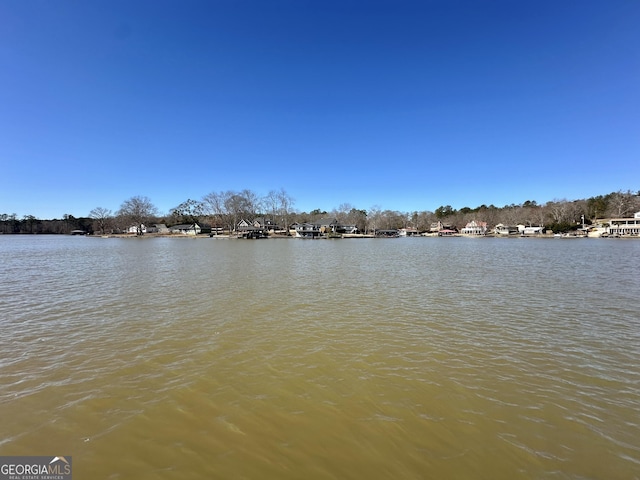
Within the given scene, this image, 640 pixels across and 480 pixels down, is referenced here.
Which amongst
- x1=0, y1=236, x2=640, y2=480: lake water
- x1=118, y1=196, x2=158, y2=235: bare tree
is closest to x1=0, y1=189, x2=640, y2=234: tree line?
x1=118, y1=196, x2=158, y2=235: bare tree

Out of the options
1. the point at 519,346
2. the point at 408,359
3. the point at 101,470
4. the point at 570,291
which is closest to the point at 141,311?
the point at 101,470

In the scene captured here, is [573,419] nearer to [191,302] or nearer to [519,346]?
[519,346]

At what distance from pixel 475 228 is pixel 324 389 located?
136241 millimetres

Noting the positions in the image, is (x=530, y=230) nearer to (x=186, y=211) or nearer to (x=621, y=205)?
(x=621, y=205)

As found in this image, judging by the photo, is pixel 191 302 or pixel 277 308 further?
pixel 191 302

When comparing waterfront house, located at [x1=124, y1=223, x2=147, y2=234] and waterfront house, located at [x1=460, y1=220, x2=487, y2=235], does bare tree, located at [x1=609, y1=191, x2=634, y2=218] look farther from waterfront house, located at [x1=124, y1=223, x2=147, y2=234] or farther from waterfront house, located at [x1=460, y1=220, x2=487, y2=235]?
waterfront house, located at [x1=124, y1=223, x2=147, y2=234]

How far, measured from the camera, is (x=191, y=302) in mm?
11531

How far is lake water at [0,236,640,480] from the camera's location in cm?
361

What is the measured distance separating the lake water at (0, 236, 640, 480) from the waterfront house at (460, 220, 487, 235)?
126 m

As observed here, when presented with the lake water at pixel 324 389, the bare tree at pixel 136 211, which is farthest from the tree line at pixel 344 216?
the lake water at pixel 324 389

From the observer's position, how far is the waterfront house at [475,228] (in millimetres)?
123625

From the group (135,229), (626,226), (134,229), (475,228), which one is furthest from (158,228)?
(626,226)

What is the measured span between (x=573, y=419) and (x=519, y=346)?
309cm

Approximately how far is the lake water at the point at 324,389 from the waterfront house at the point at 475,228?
126 meters
